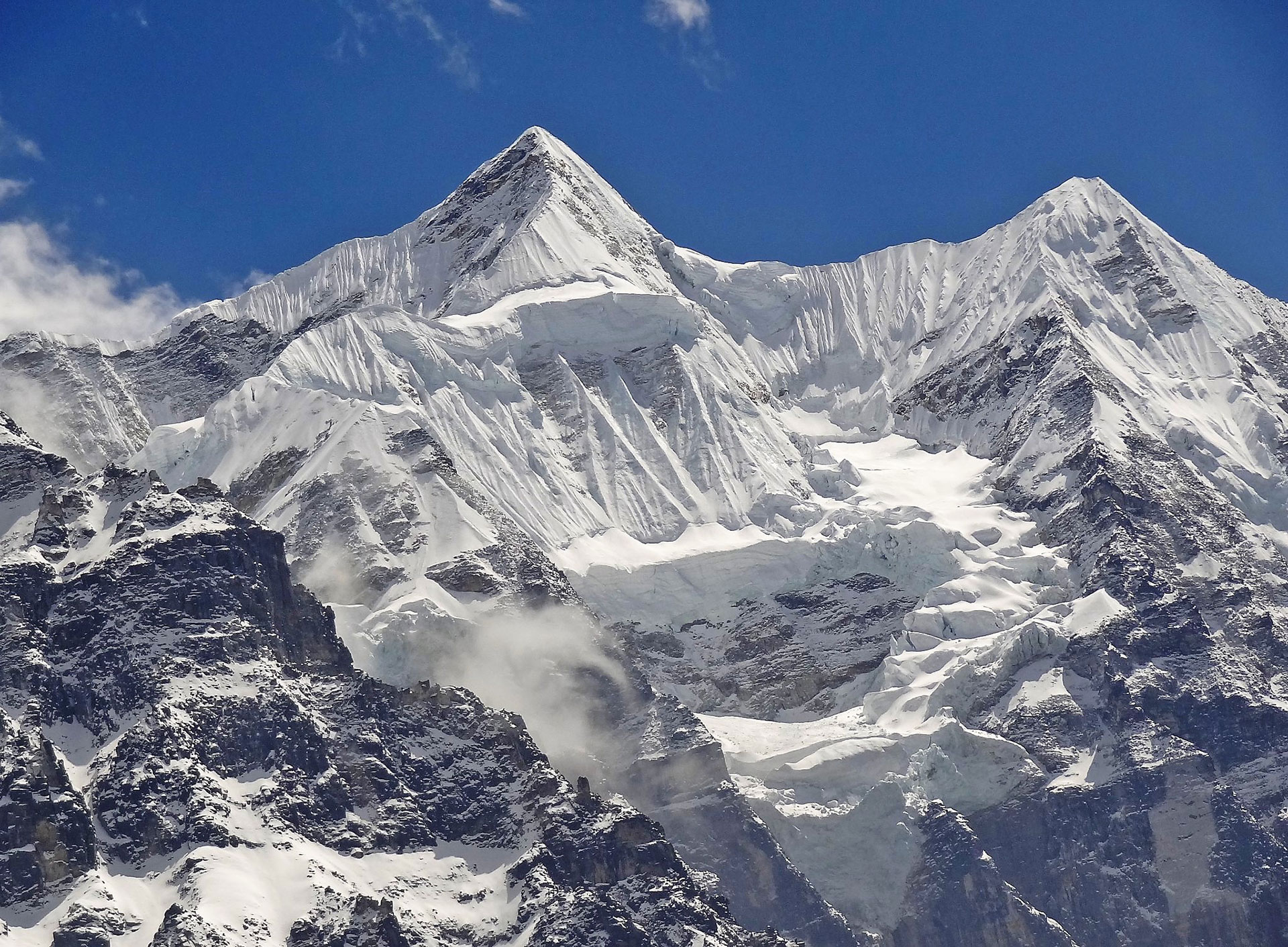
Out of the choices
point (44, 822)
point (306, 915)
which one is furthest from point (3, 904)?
point (306, 915)

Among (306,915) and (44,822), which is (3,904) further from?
(306,915)
